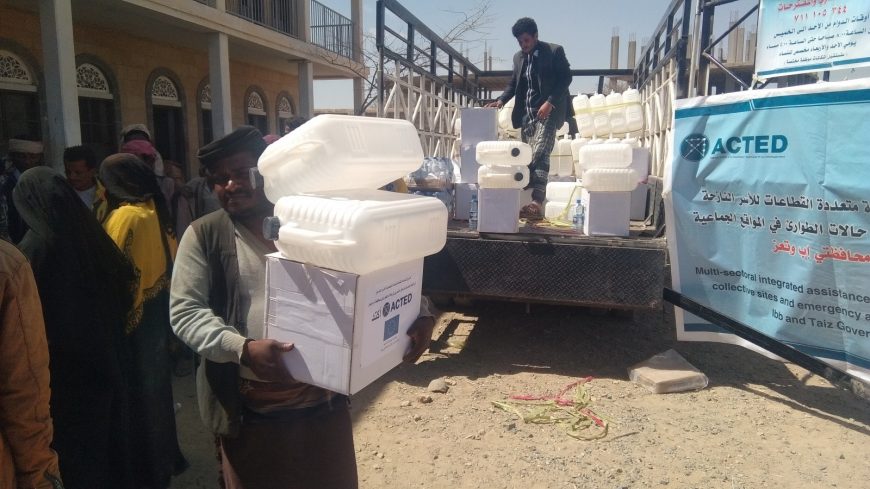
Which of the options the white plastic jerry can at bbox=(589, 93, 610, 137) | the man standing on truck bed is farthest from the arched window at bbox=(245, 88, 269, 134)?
the man standing on truck bed

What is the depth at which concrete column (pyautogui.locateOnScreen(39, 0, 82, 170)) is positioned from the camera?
6.66 metres

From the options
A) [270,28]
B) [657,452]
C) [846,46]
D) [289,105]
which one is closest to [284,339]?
[657,452]

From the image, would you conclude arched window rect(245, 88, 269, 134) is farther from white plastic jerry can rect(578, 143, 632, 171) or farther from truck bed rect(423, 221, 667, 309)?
white plastic jerry can rect(578, 143, 632, 171)

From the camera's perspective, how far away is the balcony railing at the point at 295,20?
437 inches

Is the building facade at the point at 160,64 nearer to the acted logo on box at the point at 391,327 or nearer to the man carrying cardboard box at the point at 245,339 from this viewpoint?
the man carrying cardboard box at the point at 245,339

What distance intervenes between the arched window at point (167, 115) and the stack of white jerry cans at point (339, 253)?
966 cm

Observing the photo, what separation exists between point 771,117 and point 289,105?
13.1 meters

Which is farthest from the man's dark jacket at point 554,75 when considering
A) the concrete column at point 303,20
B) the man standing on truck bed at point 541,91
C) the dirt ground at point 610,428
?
the concrete column at point 303,20

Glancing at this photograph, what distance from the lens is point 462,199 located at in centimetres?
525

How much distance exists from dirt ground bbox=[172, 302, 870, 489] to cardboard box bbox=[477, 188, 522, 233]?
3.37 feet

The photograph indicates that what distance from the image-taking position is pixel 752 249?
11.4ft

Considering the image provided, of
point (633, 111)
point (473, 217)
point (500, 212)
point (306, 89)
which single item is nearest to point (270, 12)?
point (306, 89)

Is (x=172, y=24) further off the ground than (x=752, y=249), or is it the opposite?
(x=172, y=24)

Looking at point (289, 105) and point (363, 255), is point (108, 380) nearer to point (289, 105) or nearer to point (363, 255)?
point (363, 255)
